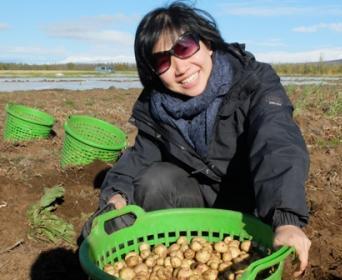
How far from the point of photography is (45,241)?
302 cm

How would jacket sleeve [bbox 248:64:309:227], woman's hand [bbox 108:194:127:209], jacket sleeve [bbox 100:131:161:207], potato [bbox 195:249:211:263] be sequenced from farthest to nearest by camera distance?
1. jacket sleeve [bbox 100:131:161:207]
2. woman's hand [bbox 108:194:127:209]
3. potato [bbox 195:249:211:263]
4. jacket sleeve [bbox 248:64:309:227]

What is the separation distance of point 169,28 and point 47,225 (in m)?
1.47

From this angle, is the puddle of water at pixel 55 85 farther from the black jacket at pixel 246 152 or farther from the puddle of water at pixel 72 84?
the black jacket at pixel 246 152

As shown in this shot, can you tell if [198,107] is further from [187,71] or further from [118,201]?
[118,201]

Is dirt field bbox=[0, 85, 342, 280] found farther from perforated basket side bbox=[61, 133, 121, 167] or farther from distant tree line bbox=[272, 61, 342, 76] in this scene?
distant tree line bbox=[272, 61, 342, 76]

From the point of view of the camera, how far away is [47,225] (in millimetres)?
3031

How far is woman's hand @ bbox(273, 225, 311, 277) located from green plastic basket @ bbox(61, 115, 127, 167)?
2.88 m

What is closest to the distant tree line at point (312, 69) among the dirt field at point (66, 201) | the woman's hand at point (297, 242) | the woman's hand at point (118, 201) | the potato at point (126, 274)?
the dirt field at point (66, 201)

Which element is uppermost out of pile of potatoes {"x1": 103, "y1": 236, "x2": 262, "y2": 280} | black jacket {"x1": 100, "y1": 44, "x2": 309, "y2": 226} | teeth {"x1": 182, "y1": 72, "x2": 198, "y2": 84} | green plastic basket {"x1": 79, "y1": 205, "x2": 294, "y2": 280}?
teeth {"x1": 182, "y1": 72, "x2": 198, "y2": 84}

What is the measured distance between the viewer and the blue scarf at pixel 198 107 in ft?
7.75

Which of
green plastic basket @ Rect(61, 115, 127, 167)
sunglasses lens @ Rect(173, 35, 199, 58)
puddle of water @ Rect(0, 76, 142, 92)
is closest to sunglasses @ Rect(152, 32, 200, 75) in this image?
sunglasses lens @ Rect(173, 35, 199, 58)

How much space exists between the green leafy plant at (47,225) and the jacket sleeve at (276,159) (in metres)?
1.42

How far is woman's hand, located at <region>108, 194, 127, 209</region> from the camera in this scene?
2.27m

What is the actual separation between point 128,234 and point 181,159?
1.93 ft
